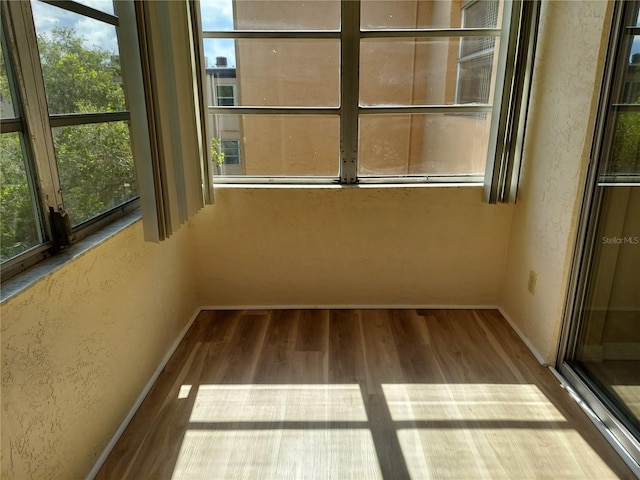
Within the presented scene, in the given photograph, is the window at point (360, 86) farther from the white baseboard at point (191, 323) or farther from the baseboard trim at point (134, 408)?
the baseboard trim at point (134, 408)

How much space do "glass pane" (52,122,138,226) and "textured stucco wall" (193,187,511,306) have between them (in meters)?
0.70

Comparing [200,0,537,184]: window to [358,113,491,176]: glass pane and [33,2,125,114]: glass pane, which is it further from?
[33,2,125,114]: glass pane

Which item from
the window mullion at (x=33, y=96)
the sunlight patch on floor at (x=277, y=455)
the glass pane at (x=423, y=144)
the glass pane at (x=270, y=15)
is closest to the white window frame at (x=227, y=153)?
the glass pane at (x=270, y=15)

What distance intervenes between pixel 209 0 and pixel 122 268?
158cm

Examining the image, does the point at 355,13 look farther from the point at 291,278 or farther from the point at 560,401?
the point at 560,401

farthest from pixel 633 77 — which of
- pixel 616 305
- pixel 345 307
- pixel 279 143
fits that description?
pixel 345 307

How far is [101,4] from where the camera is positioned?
1809 millimetres

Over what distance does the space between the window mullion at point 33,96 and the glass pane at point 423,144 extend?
→ 166 centimetres

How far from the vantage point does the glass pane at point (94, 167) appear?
158 centimetres

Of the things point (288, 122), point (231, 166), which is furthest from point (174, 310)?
point (288, 122)

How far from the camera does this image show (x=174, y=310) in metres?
2.42

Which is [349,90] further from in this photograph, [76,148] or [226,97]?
[76,148]

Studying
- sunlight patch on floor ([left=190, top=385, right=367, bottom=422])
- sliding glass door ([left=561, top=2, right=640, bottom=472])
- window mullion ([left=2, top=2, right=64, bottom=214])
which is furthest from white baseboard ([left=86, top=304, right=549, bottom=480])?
window mullion ([left=2, top=2, right=64, bottom=214])

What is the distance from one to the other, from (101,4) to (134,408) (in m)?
1.76
